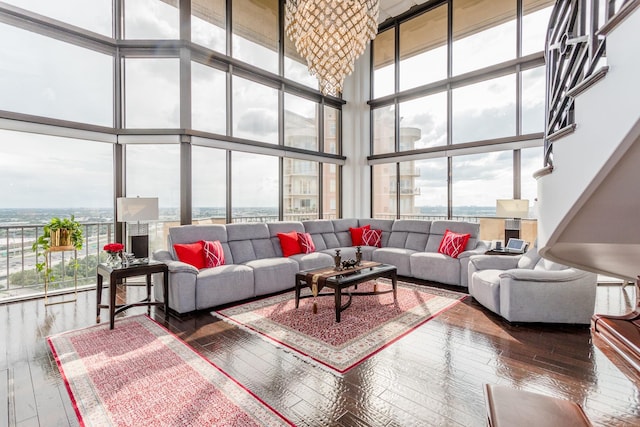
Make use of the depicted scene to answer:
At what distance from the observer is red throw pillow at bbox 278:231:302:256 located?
16.4ft

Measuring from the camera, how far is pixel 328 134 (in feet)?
24.0

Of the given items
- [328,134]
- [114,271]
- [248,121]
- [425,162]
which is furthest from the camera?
[328,134]

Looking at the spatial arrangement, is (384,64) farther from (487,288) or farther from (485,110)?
(487,288)

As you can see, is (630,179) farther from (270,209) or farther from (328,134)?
(328,134)

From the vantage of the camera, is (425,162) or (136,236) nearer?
(136,236)

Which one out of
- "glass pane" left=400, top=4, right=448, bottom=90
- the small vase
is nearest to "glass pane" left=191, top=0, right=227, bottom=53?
the small vase

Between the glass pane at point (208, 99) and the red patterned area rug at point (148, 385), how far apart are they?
3391mm

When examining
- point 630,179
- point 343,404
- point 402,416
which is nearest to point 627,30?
A: point 630,179

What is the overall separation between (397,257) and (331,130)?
11.7 feet

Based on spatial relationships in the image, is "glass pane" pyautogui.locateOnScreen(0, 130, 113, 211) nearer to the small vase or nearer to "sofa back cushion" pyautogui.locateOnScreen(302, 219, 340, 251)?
the small vase

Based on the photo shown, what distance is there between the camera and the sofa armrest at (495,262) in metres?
3.95

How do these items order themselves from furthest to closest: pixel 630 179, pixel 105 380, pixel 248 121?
pixel 248 121 → pixel 105 380 → pixel 630 179

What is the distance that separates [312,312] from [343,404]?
1.62 m

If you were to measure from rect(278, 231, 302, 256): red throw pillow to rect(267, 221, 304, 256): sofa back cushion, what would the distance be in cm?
8
